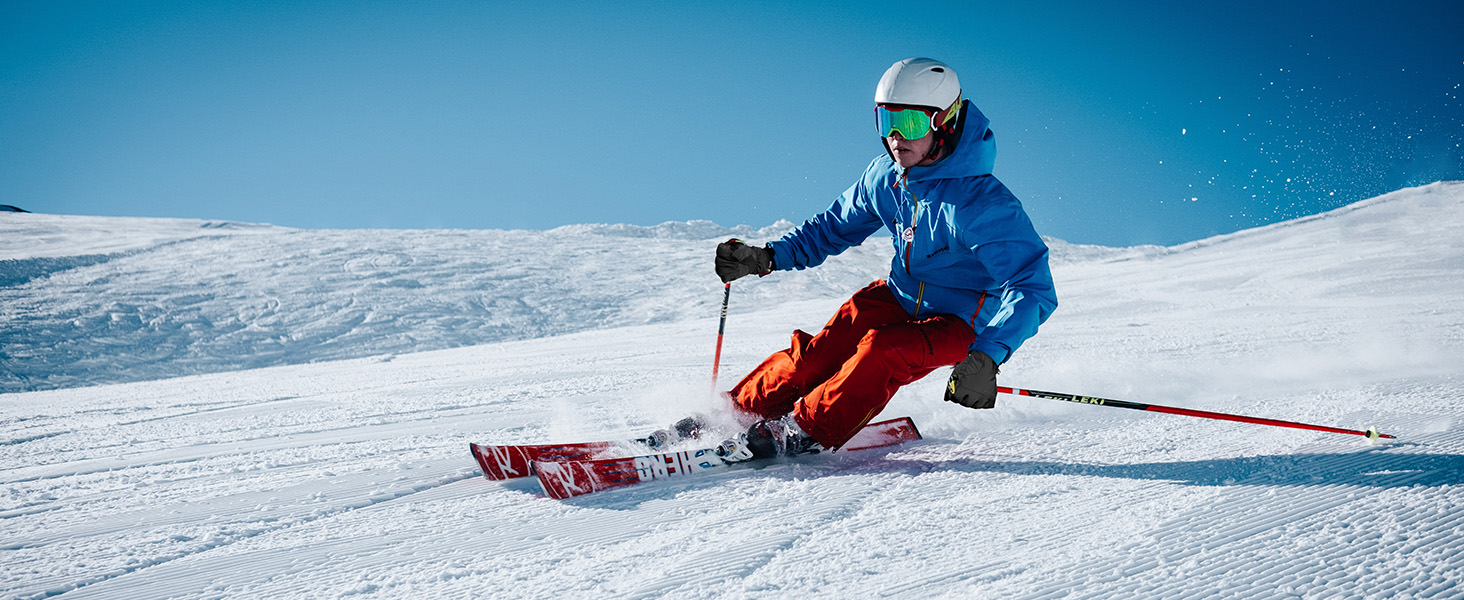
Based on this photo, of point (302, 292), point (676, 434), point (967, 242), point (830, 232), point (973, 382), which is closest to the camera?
point (973, 382)

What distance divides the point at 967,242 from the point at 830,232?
2.78 feet

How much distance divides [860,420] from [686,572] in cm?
101

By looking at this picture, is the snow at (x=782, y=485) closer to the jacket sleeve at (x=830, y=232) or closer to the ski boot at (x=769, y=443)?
the ski boot at (x=769, y=443)

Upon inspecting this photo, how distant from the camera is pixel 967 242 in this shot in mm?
2588

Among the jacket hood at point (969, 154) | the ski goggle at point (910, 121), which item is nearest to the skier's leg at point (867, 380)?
the jacket hood at point (969, 154)

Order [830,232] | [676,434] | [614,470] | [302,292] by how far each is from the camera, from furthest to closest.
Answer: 1. [302,292]
2. [830,232]
3. [676,434]
4. [614,470]

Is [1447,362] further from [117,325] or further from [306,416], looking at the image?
[117,325]

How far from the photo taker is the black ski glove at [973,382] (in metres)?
2.21

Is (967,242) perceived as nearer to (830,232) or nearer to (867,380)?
(867,380)

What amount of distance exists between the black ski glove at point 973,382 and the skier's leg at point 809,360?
0.65 meters

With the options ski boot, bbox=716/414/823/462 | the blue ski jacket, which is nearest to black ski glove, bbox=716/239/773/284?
the blue ski jacket

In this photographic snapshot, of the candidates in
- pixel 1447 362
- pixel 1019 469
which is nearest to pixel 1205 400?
pixel 1447 362

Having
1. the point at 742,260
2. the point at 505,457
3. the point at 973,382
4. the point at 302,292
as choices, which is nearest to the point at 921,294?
the point at 973,382

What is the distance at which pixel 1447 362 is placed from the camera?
377 cm
